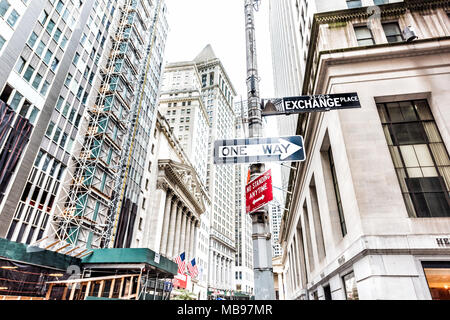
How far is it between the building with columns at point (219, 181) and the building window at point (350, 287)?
81.7 m

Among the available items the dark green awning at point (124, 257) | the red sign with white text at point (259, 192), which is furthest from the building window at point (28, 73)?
the red sign with white text at point (259, 192)

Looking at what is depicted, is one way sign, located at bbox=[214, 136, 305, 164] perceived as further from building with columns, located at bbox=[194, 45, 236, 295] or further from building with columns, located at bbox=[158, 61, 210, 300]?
building with columns, located at bbox=[194, 45, 236, 295]

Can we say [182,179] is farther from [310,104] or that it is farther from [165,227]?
[310,104]

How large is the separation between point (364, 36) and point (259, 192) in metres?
14.2

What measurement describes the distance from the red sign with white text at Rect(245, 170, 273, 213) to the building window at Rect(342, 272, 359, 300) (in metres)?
8.46

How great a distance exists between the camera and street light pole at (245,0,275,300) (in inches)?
179

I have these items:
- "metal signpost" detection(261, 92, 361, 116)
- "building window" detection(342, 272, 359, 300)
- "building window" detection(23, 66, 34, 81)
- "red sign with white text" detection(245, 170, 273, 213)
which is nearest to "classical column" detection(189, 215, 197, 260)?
"building window" detection(23, 66, 34, 81)

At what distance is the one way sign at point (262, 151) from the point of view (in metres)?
5.43

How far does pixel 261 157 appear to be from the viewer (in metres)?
5.45

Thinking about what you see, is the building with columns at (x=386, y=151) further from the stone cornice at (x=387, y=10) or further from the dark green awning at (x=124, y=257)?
the dark green awning at (x=124, y=257)

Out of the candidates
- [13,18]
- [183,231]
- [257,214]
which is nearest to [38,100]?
[13,18]

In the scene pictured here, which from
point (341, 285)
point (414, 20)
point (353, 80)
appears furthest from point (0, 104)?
point (414, 20)

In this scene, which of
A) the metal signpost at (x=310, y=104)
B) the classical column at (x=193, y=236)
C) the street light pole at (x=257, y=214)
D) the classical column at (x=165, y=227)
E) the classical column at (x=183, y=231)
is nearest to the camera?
the street light pole at (x=257, y=214)
